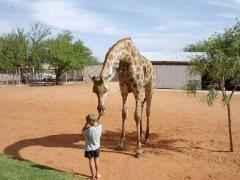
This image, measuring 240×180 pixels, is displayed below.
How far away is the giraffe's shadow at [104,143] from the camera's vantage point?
450 inches

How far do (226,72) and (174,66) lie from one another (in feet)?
90.4

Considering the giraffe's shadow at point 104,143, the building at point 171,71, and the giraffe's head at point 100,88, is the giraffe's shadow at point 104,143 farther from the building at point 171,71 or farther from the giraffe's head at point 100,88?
the building at point 171,71

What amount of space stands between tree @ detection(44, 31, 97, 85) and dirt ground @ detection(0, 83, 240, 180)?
90.9 feet

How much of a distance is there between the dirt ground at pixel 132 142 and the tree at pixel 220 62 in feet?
5.04

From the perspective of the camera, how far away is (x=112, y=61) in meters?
10.1

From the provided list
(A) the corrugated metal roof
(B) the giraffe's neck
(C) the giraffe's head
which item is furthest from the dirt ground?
(A) the corrugated metal roof

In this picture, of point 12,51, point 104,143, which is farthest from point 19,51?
point 104,143

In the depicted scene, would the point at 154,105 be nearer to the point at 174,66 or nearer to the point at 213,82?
the point at 213,82

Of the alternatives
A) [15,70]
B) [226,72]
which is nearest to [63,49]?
[15,70]

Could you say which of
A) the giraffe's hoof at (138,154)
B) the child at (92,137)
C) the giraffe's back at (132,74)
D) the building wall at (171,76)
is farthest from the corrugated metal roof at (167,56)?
the child at (92,137)

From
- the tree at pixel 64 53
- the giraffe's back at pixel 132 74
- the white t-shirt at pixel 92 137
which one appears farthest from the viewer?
the tree at pixel 64 53

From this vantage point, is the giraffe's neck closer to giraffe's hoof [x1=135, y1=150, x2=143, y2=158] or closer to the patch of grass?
giraffe's hoof [x1=135, y1=150, x2=143, y2=158]

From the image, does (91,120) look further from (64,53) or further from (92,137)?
(64,53)

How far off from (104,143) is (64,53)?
35.9m
